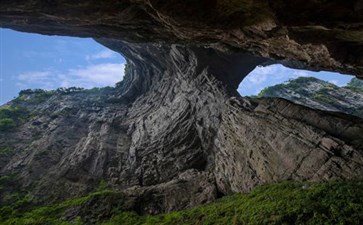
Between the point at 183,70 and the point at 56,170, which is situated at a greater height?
the point at 183,70

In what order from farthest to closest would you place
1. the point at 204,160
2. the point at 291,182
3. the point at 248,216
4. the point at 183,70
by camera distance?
the point at 183,70 < the point at 204,160 < the point at 291,182 < the point at 248,216

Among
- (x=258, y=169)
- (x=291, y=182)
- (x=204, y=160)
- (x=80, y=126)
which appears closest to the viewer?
(x=291, y=182)

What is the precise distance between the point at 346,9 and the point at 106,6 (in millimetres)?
9703

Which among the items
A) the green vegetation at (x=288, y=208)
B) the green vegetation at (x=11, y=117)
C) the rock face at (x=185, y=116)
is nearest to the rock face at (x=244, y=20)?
the rock face at (x=185, y=116)

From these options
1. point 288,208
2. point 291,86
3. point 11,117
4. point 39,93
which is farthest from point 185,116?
point 39,93

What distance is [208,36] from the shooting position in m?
17.2

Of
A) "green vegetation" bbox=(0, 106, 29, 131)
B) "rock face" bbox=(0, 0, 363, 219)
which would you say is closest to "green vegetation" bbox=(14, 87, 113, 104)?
"rock face" bbox=(0, 0, 363, 219)

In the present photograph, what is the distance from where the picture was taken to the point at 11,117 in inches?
1534

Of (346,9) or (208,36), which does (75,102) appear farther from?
(346,9)

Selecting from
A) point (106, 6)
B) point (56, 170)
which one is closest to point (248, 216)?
point (106, 6)

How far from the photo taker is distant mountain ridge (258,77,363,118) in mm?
38094

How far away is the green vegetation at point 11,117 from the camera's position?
1407 inches

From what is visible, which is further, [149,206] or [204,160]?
[204,160]

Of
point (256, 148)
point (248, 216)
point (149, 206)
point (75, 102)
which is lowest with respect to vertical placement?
point (149, 206)
